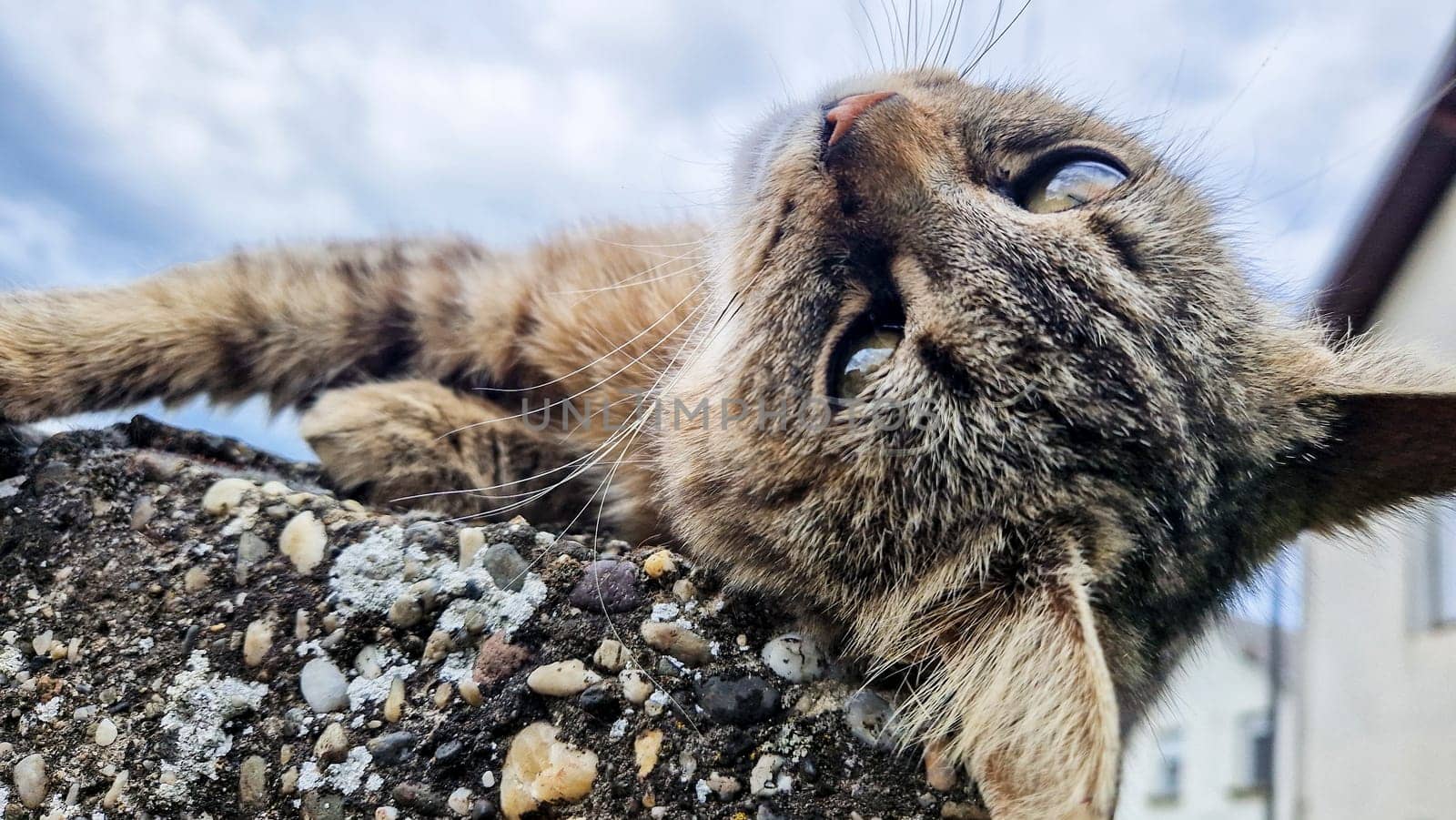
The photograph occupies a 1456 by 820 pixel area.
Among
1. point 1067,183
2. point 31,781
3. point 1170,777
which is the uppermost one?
point 1067,183

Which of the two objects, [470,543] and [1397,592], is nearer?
[470,543]

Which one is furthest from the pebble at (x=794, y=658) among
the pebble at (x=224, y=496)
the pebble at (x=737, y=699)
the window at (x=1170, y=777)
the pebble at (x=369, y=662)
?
the window at (x=1170, y=777)

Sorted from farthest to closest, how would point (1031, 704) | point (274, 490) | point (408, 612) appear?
point (274, 490) < point (408, 612) < point (1031, 704)

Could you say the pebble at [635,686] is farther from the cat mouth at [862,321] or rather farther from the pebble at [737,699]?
the cat mouth at [862,321]

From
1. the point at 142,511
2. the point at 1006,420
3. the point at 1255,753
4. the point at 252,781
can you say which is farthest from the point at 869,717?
the point at 1255,753

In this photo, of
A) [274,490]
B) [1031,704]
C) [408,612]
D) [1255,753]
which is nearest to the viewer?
[1031,704]

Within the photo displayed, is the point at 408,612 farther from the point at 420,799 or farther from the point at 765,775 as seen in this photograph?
the point at 765,775

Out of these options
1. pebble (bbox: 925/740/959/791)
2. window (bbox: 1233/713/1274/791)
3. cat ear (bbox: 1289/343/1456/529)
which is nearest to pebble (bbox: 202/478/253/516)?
pebble (bbox: 925/740/959/791)

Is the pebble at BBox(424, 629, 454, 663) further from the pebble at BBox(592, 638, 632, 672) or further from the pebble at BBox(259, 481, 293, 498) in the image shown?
the pebble at BBox(259, 481, 293, 498)

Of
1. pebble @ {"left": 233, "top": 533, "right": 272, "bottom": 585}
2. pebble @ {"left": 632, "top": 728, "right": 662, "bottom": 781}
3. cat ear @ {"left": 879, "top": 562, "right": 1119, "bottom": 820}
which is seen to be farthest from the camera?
pebble @ {"left": 233, "top": 533, "right": 272, "bottom": 585}
